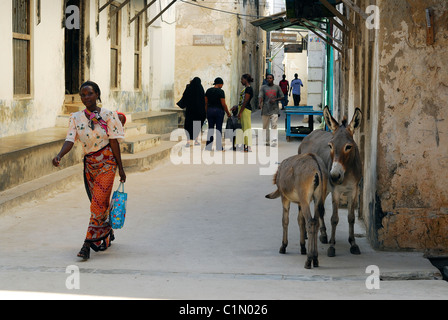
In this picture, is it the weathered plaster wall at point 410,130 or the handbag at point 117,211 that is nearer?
the weathered plaster wall at point 410,130

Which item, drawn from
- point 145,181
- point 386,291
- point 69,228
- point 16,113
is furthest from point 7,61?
point 386,291

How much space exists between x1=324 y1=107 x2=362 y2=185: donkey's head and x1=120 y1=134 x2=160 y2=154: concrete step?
695 centimetres

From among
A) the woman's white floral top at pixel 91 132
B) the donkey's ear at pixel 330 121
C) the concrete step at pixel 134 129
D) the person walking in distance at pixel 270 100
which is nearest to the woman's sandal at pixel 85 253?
the woman's white floral top at pixel 91 132

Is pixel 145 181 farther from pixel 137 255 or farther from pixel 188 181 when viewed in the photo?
pixel 137 255

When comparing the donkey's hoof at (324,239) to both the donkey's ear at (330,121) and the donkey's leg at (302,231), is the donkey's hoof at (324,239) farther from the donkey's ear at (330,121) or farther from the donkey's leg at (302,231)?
the donkey's ear at (330,121)

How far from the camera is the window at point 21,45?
36.4 feet

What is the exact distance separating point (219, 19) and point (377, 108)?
19557mm

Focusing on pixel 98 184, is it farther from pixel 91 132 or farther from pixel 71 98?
pixel 71 98

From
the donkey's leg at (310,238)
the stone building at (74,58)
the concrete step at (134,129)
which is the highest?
the stone building at (74,58)

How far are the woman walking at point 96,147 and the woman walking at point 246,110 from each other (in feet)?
30.6

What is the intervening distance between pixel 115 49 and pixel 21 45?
16.7 feet

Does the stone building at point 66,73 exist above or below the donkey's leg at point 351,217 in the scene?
above
